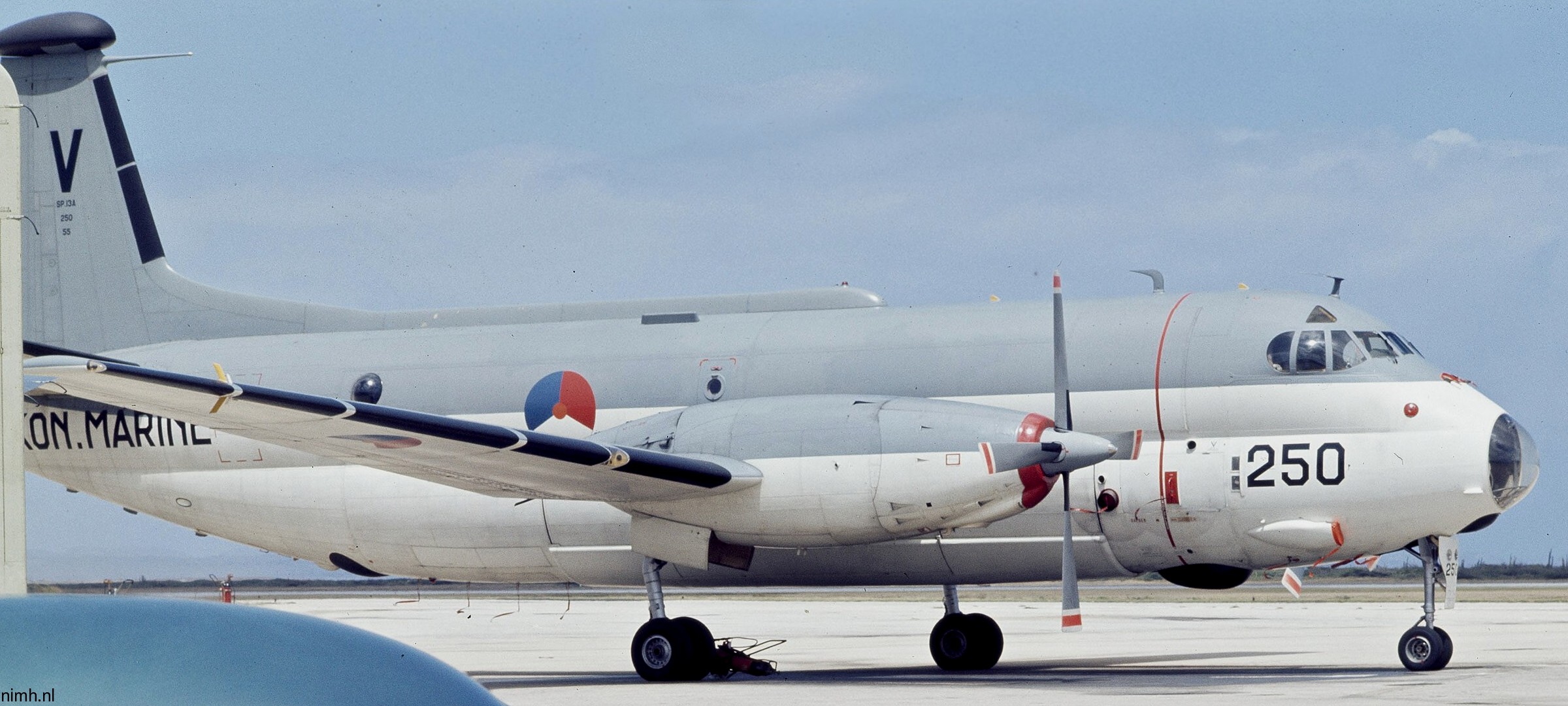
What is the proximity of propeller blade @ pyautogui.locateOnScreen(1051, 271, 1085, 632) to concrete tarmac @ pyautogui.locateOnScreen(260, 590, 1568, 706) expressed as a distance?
75 cm

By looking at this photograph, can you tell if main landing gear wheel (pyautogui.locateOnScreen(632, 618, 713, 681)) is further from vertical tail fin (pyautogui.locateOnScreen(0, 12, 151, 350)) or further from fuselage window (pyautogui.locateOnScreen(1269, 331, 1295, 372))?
vertical tail fin (pyautogui.locateOnScreen(0, 12, 151, 350))

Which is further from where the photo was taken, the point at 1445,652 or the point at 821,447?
the point at 1445,652

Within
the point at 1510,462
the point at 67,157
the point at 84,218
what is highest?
the point at 67,157

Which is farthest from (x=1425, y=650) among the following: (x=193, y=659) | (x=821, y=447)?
(x=193, y=659)

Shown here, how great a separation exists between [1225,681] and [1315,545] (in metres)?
1.62

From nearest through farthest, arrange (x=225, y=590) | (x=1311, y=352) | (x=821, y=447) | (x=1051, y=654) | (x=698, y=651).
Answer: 1. (x=821, y=447)
2. (x=1311, y=352)
3. (x=698, y=651)
4. (x=1051, y=654)
5. (x=225, y=590)

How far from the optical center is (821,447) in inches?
607

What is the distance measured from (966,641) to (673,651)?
12.1 feet

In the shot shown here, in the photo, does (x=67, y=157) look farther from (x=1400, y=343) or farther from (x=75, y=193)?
(x=1400, y=343)

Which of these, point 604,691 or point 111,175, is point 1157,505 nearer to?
point 604,691

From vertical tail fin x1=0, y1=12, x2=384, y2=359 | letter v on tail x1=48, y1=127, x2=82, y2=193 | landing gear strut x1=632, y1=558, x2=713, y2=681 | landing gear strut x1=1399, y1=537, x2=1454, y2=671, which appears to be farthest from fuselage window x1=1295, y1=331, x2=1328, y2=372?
letter v on tail x1=48, y1=127, x2=82, y2=193

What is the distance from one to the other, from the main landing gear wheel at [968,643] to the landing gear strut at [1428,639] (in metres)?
4.33

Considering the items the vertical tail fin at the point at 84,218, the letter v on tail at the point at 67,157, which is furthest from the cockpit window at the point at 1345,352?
the letter v on tail at the point at 67,157

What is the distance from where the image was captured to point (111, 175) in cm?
2197
